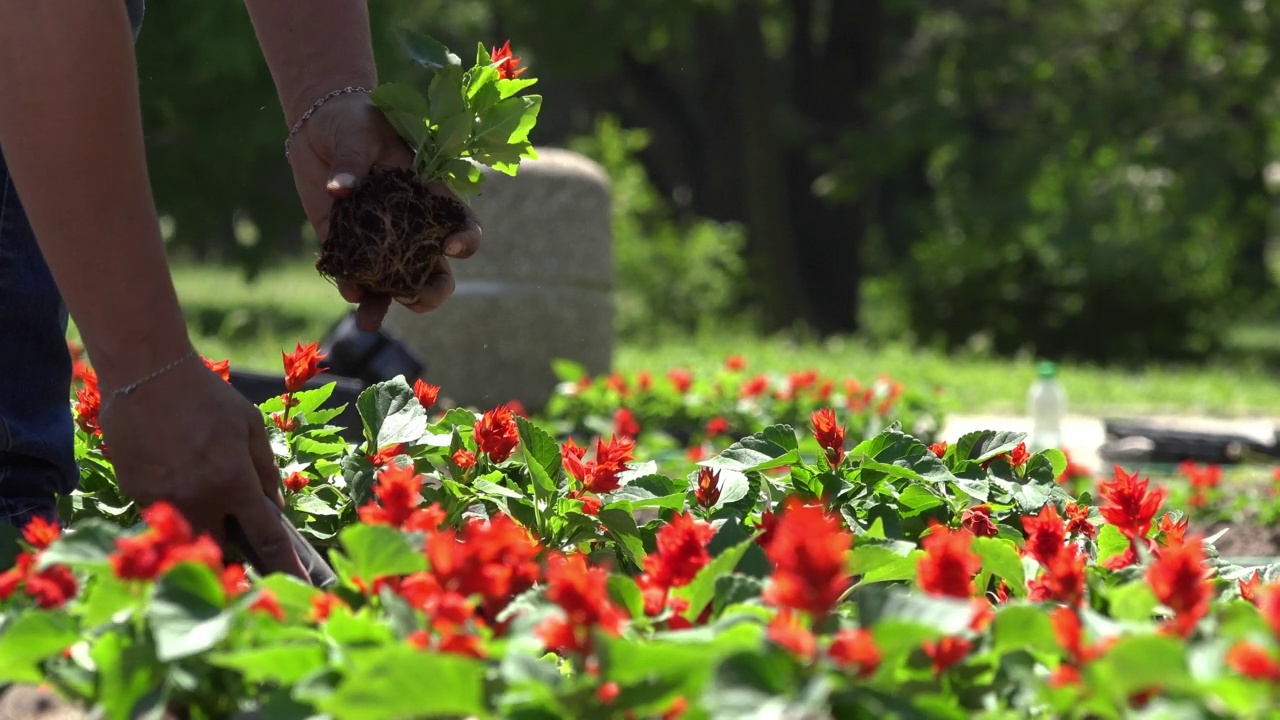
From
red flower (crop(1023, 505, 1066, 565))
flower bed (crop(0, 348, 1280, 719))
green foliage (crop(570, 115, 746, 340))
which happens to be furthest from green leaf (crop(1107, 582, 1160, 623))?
green foliage (crop(570, 115, 746, 340))

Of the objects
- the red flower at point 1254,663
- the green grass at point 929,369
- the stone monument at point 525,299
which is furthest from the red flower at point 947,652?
the stone monument at point 525,299

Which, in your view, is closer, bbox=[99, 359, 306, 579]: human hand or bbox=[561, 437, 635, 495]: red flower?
bbox=[99, 359, 306, 579]: human hand

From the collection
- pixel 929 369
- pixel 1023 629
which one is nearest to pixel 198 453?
pixel 1023 629

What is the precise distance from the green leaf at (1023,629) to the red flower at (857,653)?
20cm

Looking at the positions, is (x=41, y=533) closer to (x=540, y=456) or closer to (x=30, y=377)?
(x=540, y=456)

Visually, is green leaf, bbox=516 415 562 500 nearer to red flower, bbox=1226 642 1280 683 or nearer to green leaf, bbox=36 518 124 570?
green leaf, bbox=36 518 124 570

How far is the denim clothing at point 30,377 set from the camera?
6.88 feet

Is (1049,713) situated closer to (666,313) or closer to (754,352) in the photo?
(754,352)

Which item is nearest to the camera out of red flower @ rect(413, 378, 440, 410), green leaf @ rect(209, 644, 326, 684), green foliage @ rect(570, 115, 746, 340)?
green leaf @ rect(209, 644, 326, 684)

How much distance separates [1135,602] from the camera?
4.59ft

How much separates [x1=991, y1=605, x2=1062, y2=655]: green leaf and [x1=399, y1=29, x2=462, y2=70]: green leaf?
1.07 meters

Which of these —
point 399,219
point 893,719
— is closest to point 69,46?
point 399,219

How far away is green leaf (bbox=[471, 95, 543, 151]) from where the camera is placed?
1.99 m

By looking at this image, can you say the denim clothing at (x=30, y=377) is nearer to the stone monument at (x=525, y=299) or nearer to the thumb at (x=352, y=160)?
the thumb at (x=352, y=160)
